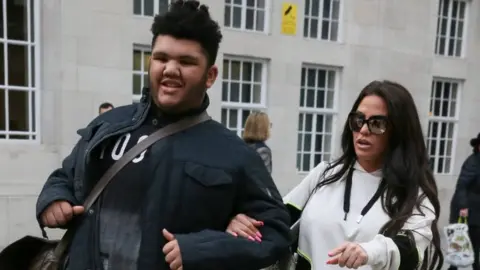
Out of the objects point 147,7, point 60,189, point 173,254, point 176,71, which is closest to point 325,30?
point 147,7

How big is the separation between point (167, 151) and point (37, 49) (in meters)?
5.01

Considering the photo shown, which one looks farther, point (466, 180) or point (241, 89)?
point (241, 89)

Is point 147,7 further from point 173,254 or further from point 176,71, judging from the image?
point 173,254

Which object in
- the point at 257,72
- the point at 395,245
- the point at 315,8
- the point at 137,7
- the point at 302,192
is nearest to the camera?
the point at 395,245

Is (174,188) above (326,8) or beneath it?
beneath

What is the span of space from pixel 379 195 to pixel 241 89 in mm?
5413

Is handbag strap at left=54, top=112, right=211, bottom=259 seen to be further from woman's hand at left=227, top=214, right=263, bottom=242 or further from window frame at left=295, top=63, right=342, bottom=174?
window frame at left=295, top=63, right=342, bottom=174

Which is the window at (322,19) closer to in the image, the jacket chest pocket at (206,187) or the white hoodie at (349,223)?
the white hoodie at (349,223)

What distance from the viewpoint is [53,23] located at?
5688 millimetres

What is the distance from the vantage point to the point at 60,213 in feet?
4.76

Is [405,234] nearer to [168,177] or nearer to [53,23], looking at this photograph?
[168,177]

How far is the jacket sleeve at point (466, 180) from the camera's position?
16.4 ft

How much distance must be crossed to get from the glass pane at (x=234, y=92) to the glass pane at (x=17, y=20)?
119 inches

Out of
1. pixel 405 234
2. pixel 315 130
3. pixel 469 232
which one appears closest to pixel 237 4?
pixel 315 130
